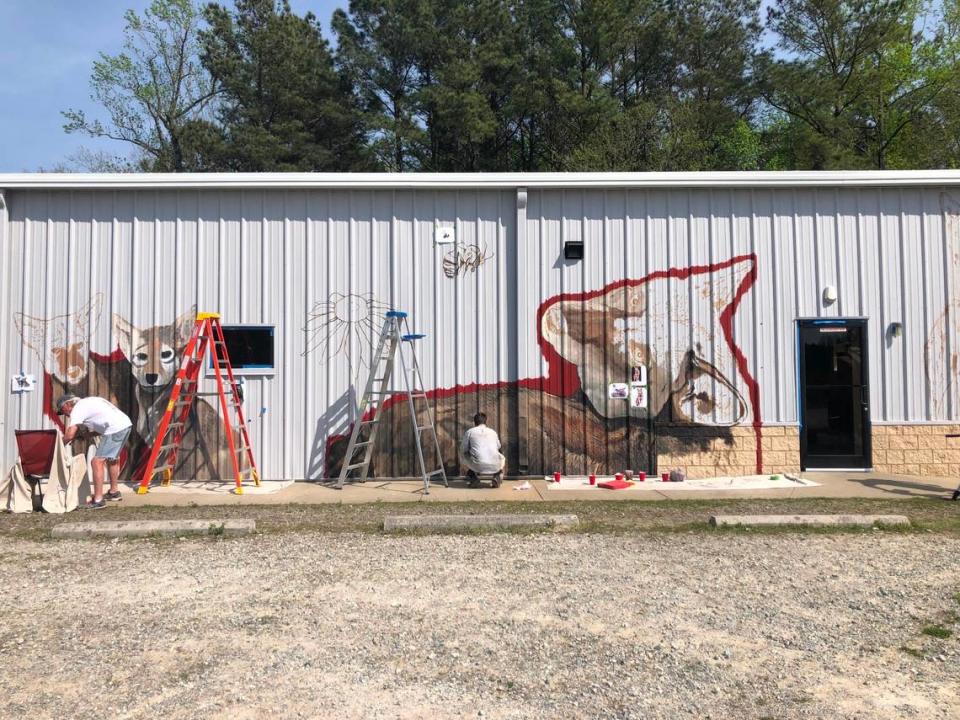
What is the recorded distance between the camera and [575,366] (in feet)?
34.5

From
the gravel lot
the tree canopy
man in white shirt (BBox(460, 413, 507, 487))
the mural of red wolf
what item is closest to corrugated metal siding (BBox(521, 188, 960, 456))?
man in white shirt (BBox(460, 413, 507, 487))

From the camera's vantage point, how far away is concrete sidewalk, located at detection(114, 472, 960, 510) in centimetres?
895

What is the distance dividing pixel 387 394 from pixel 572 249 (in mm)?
3436

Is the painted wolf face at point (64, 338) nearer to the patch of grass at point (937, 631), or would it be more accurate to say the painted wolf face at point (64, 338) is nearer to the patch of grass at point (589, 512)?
the patch of grass at point (589, 512)

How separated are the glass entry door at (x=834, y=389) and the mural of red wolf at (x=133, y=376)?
28.1 ft

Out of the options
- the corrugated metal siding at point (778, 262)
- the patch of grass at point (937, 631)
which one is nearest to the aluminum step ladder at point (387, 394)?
the corrugated metal siding at point (778, 262)

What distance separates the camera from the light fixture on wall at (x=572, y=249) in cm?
1051

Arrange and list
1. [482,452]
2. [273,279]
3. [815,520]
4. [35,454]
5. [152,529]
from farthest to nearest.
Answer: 1. [273,279]
2. [482,452]
3. [35,454]
4. [815,520]
5. [152,529]

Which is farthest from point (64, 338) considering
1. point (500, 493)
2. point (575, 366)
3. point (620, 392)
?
point (620, 392)

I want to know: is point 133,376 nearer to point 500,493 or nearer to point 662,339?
point 500,493

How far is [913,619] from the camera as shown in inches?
181

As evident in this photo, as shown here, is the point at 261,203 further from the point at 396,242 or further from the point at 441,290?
the point at 441,290

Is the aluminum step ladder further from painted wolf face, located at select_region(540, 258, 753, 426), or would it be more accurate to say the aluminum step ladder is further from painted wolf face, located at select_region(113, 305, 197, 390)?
painted wolf face, located at select_region(113, 305, 197, 390)

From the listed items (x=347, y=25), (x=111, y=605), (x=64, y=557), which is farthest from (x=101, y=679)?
(x=347, y=25)
